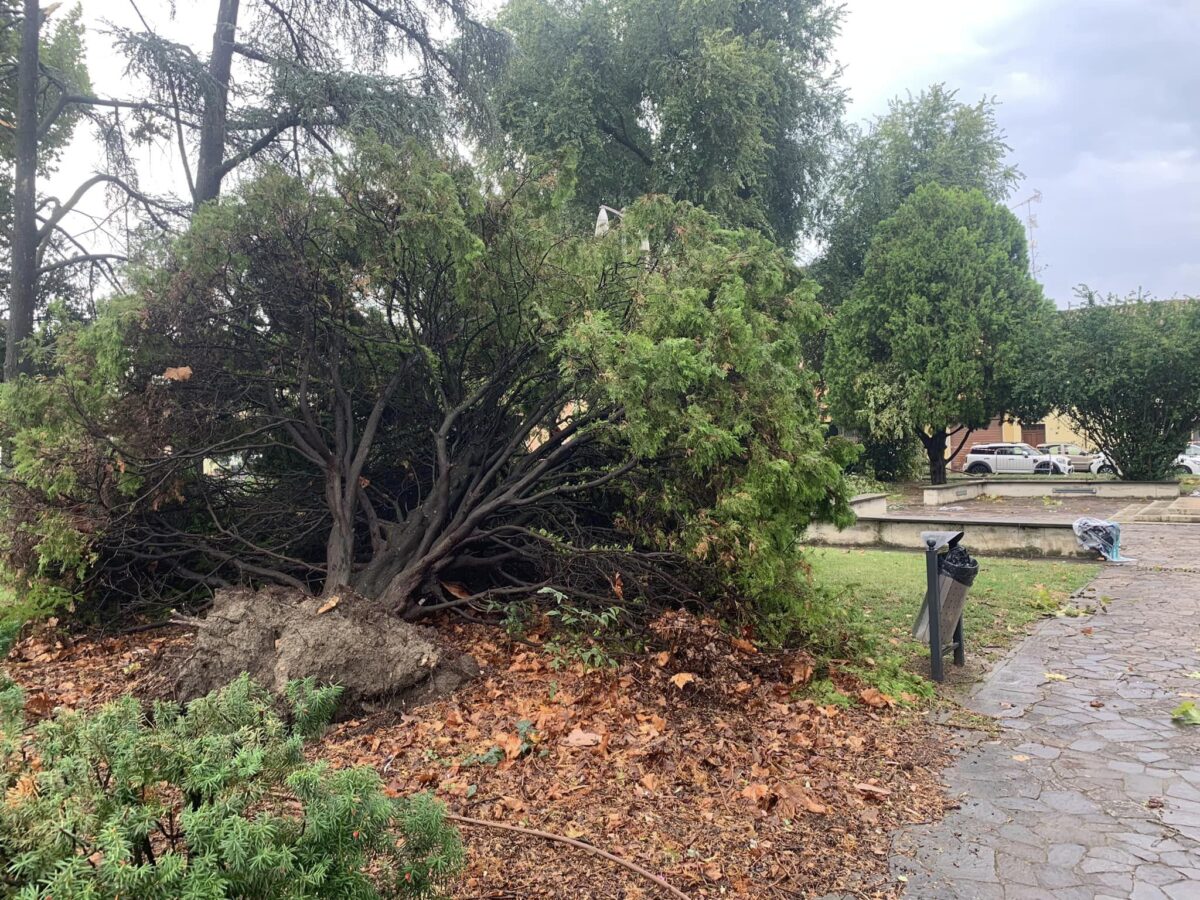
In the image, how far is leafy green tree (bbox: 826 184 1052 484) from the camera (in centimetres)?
2467

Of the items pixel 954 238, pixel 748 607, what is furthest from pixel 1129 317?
pixel 748 607

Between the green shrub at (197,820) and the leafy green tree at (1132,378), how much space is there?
24.6m

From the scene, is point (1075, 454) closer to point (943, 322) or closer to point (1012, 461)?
point (1012, 461)

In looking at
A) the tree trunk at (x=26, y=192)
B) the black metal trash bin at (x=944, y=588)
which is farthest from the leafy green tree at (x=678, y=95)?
the black metal trash bin at (x=944, y=588)

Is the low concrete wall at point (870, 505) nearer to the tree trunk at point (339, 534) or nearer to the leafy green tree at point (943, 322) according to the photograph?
the leafy green tree at point (943, 322)

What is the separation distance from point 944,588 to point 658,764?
291 cm

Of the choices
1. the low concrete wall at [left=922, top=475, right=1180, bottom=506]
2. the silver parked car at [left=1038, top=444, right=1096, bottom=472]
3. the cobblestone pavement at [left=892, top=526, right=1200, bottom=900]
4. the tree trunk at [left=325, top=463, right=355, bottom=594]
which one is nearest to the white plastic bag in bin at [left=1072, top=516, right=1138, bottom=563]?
the cobblestone pavement at [left=892, top=526, right=1200, bottom=900]

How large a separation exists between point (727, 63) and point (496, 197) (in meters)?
17.5

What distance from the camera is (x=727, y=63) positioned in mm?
20609

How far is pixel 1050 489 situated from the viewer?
23.5 m

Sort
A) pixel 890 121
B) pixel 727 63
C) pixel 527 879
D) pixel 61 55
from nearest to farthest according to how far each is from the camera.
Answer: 1. pixel 527 879
2. pixel 61 55
3. pixel 727 63
4. pixel 890 121

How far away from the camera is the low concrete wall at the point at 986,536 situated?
12.1m

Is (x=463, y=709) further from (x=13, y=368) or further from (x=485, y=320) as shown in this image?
(x=13, y=368)

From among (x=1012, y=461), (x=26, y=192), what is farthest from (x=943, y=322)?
(x=26, y=192)
